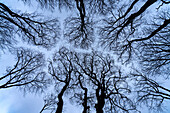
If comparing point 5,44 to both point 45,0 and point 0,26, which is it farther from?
point 45,0

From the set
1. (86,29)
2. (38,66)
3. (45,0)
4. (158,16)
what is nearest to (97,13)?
(86,29)

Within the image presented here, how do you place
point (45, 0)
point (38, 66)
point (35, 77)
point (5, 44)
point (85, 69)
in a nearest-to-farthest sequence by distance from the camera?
point (45, 0) → point (5, 44) → point (35, 77) → point (38, 66) → point (85, 69)

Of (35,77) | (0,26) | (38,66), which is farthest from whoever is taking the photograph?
(38,66)

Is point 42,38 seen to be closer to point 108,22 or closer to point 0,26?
point 0,26

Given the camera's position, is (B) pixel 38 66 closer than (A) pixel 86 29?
No

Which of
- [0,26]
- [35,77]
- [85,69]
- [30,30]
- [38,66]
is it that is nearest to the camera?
[0,26]

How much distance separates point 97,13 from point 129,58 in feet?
16.4

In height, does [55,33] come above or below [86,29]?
below

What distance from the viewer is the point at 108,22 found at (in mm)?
5254

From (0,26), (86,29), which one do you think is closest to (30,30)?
(0,26)

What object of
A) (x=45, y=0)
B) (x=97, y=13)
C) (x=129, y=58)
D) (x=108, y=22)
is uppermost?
(x=97, y=13)

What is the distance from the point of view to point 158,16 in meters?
5.16

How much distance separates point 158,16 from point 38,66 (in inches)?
516

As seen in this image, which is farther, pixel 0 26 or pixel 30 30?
pixel 30 30
